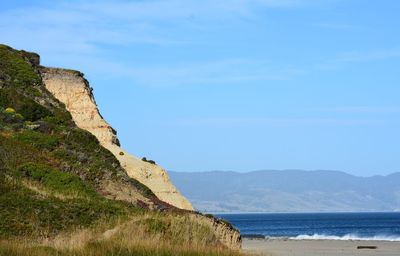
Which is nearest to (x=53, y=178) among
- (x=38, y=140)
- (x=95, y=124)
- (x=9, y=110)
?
(x=38, y=140)

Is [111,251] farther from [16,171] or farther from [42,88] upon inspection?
[42,88]

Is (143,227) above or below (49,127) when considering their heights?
below

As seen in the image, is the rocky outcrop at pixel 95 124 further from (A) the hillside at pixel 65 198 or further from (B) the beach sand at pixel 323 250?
(B) the beach sand at pixel 323 250

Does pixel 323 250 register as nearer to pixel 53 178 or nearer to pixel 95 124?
pixel 95 124

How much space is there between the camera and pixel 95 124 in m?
61.2

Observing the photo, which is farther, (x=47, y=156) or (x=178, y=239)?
(x=47, y=156)

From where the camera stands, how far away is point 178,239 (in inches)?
862

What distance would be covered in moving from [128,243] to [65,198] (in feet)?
43.7

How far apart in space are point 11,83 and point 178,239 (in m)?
34.3

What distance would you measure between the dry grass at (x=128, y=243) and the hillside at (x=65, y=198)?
28 millimetres

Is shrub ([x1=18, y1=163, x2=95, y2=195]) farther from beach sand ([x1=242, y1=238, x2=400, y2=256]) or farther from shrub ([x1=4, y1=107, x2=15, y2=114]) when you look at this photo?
beach sand ([x1=242, y1=238, x2=400, y2=256])

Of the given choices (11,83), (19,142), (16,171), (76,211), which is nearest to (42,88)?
(11,83)

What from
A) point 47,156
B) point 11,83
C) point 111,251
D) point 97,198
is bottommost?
point 111,251

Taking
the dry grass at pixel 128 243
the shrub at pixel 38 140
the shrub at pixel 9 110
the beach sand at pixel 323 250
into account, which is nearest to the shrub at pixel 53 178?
the shrub at pixel 38 140
